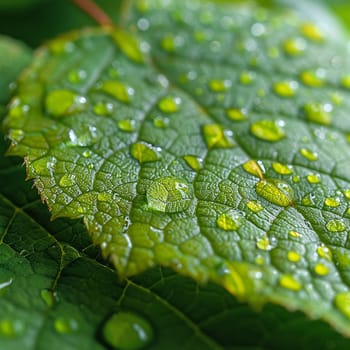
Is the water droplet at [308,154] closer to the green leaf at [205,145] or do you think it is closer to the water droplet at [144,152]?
the green leaf at [205,145]

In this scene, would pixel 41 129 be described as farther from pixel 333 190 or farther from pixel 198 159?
pixel 333 190

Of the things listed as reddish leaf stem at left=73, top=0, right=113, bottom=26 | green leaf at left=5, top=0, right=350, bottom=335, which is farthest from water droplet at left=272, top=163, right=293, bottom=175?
reddish leaf stem at left=73, top=0, right=113, bottom=26

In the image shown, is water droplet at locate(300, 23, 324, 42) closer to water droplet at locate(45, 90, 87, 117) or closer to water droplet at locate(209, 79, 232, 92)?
water droplet at locate(209, 79, 232, 92)

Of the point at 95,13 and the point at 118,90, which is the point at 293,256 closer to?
the point at 118,90

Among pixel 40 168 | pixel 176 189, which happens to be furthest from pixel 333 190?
pixel 40 168

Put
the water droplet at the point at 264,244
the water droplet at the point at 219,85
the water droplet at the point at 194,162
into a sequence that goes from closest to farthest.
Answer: the water droplet at the point at 264,244 → the water droplet at the point at 194,162 → the water droplet at the point at 219,85

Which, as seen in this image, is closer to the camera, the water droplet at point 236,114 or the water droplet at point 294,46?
the water droplet at point 236,114

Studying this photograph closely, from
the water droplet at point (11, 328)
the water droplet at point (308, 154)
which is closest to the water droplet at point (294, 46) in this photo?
the water droplet at point (308, 154)
